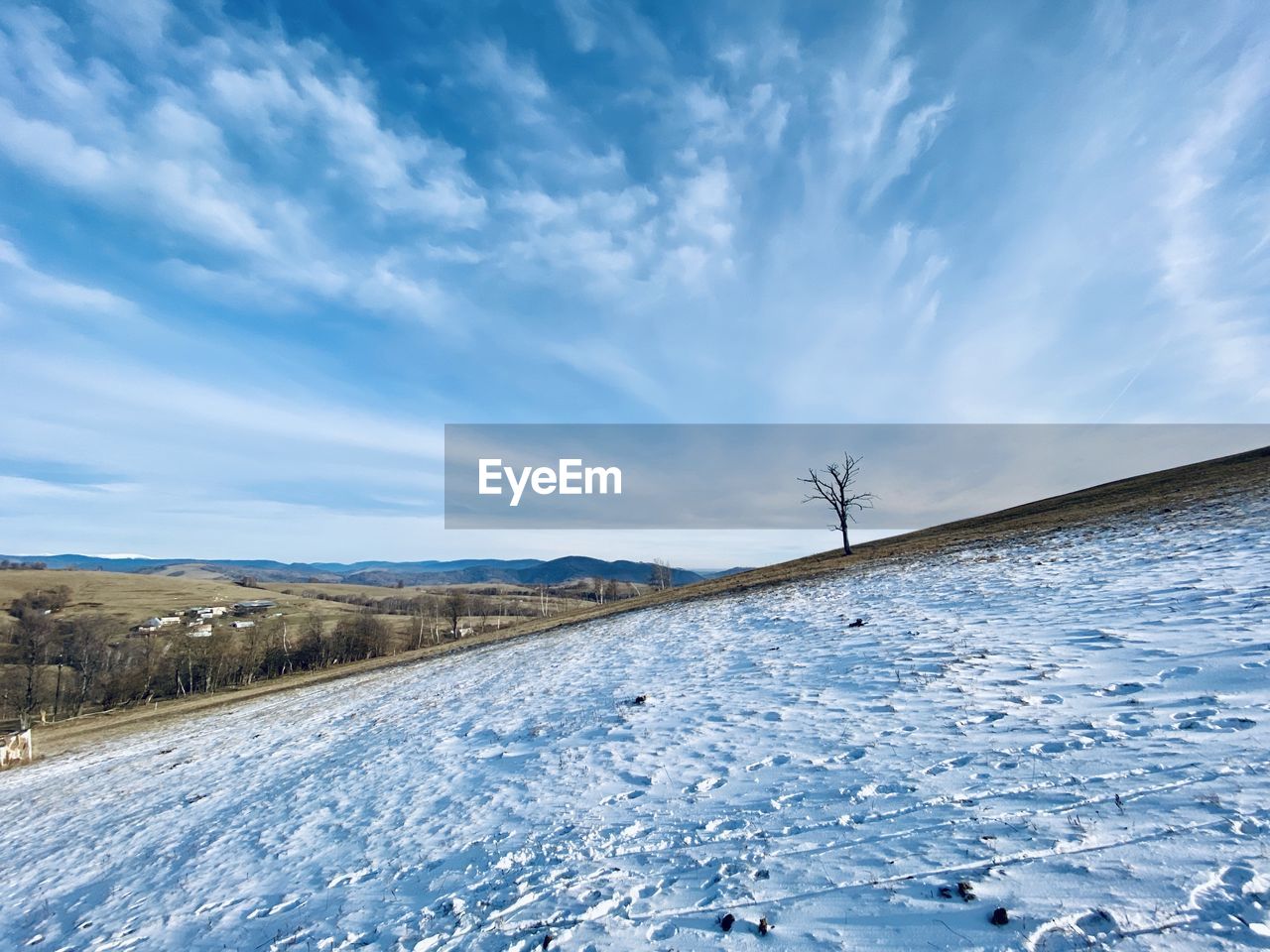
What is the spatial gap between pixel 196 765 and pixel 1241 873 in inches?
860

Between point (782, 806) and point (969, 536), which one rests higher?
point (969, 536)

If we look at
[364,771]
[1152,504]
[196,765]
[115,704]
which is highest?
[1152,504]

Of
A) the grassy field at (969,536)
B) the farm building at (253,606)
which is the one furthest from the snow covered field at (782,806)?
the farm building at (253,606)

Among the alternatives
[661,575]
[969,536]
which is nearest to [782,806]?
[969,536]

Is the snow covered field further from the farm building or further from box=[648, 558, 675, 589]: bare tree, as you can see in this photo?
the farm building

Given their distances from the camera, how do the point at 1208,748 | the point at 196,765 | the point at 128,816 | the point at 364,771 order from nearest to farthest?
1. the point at 1208,748
2. the point at 364,771
3. the point at 128,816
4. the point at 196,765

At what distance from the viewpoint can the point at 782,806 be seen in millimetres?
6746

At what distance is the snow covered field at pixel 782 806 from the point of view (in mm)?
4824

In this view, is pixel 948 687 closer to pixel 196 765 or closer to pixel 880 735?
pixel 880 735

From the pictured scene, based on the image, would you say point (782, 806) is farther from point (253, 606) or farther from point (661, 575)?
point (253, 606)

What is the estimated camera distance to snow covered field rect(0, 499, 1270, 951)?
4824 mm

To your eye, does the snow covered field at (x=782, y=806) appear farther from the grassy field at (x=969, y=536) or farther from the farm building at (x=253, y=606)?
the farm building at (x=253, y=606)

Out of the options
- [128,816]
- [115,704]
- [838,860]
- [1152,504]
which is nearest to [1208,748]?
[838,860]

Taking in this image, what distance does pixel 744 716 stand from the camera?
994 cm
